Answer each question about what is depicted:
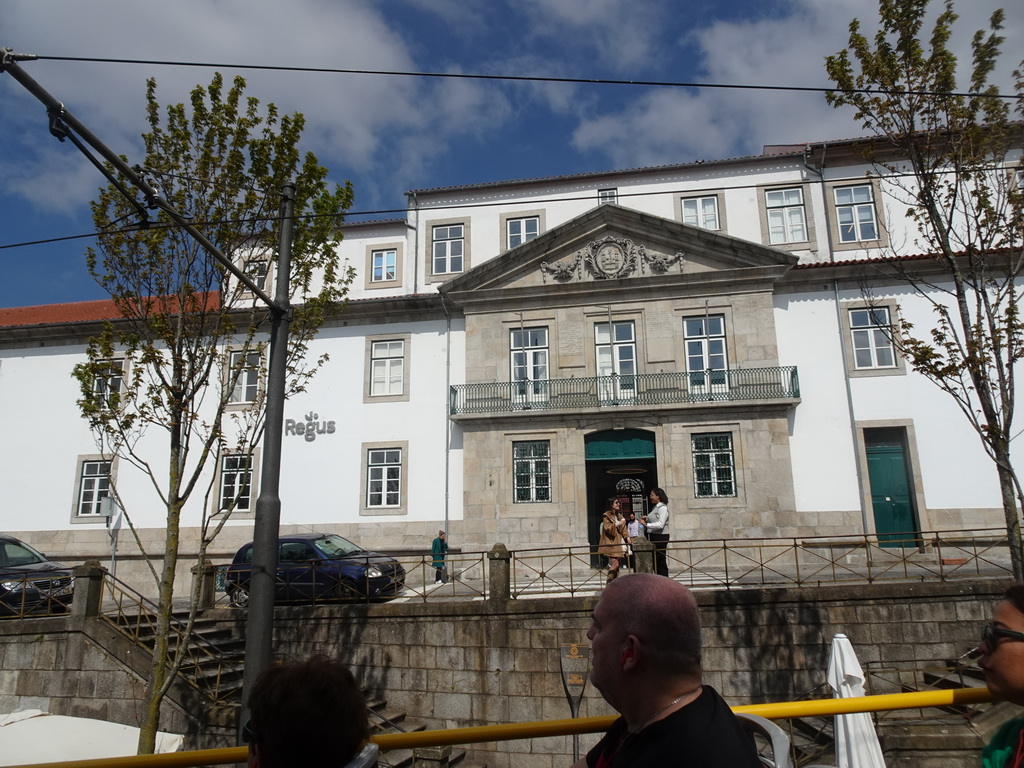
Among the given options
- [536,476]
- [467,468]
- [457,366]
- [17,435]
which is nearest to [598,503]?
[536,476]

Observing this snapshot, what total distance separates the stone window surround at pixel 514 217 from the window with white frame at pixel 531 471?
6.43 meters

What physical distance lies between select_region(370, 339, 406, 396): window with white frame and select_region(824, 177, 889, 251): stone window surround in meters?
12.6

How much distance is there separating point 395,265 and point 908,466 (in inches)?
610

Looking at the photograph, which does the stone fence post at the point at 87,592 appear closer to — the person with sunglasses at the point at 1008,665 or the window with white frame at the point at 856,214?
the person with sunglasses at the point at 1008,665

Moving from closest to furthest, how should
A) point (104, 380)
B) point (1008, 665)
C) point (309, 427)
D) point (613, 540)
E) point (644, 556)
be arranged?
point (1008, 665) < point (104, 380) < point (644, 556) < point (613, 540) < point (309, 427)

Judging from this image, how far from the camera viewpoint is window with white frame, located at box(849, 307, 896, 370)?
739 inches

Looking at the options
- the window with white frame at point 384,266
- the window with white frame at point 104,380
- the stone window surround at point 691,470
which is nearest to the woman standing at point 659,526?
the stone window surround at point 691,470

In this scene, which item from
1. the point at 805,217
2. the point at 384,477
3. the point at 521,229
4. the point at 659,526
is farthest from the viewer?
the point at 521,229

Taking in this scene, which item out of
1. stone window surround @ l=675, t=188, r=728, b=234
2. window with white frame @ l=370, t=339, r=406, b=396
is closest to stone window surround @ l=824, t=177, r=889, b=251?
stone window surround @ l=675, t=188, r=728, b=234

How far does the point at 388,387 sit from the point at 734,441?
31.8 feet

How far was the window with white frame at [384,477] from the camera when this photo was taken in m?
20.3

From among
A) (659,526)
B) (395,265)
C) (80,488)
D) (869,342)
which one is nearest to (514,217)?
(395,265)

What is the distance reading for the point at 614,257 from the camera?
2050 cm

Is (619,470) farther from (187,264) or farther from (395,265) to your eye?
(187,264)
